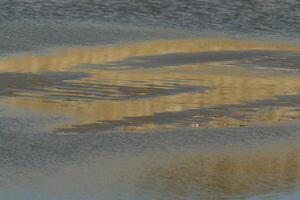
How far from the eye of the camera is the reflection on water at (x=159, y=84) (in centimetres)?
1043

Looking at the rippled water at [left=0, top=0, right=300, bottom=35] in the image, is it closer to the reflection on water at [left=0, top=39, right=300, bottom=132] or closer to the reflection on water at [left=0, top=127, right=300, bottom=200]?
the reflection on water at [left=0, top=39, right=300, bottom=132]

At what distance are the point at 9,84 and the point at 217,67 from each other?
3.22 metres

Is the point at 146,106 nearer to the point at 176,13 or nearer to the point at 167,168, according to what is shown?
the point at 167,168

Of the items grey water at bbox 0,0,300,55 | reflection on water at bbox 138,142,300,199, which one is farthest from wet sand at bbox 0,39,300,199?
grey water at bbox 0,0,300,55

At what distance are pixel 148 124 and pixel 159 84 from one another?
7.68 ft

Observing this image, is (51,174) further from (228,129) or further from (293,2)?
(293,2)

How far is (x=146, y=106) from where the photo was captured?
10914mm

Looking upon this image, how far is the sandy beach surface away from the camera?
7.98 m

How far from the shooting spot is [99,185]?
25.6 ft

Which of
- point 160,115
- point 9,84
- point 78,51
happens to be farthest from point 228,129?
point 78,51

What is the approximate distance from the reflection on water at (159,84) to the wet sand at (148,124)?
0.01m

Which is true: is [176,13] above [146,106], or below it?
below

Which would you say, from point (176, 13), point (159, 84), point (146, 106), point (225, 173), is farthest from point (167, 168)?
point (176, 13)

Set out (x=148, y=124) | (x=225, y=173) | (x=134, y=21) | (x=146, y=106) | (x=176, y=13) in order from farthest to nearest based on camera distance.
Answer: (x=176, y=13) < (x=134, y=21) < (x=146, y=106) < (x=148, y=124) < (x=225, y=173)
